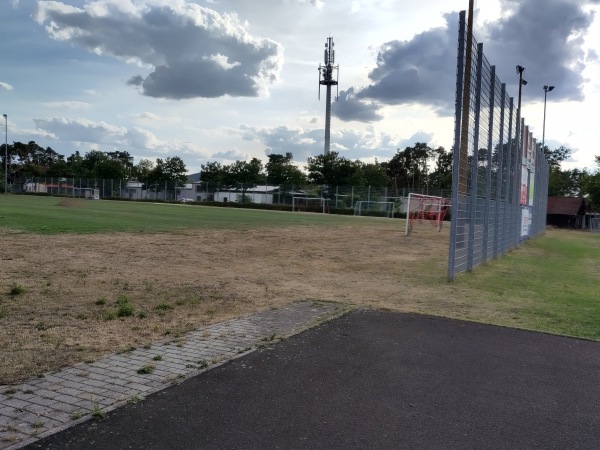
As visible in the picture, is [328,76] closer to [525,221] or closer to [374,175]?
[374,175]

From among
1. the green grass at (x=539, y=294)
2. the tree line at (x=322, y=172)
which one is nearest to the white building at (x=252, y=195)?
the tree line at (x=322, y=172)

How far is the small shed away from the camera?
65.2 meters

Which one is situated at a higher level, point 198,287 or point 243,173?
point 243,173

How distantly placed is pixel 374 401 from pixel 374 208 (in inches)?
2281

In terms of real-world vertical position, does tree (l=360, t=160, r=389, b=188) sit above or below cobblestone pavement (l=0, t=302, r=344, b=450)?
above

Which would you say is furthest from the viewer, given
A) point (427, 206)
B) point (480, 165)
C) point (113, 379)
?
point (427, 206)

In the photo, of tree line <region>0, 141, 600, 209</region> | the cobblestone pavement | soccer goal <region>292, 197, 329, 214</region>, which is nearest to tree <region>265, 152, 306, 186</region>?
tree line <region>0, 141, 600, 209</region>

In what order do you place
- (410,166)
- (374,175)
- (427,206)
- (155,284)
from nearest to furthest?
(155,284)
(427,206)
(374,175)
(410,166)

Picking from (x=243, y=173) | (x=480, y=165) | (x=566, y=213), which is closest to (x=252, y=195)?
(x=243, y=173)

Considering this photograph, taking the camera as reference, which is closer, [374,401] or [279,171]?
[374,401]

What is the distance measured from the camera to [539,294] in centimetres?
1012

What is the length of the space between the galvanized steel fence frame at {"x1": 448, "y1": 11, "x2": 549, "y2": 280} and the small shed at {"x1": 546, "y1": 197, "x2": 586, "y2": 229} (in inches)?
1939

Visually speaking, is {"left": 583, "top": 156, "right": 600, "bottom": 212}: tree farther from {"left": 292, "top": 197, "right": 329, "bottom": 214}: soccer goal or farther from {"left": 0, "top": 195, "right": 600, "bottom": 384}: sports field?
{"left": 0, "top": 195, "right": 600, "bottom": 384}: sports field

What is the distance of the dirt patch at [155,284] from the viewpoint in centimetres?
568
